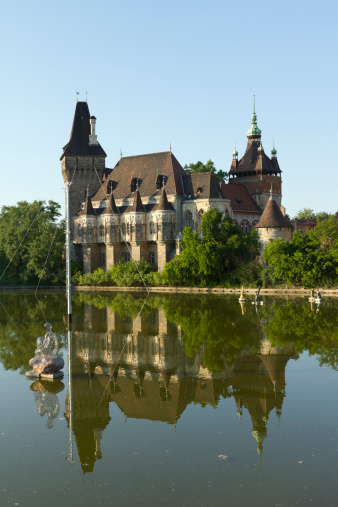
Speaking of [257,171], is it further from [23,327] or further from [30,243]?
[23,327]

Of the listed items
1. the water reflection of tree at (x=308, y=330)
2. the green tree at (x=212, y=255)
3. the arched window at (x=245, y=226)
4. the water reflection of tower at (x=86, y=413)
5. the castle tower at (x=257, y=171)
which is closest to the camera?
the water reflection of tower at (x=86, y=413)

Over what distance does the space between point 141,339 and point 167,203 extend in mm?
44652

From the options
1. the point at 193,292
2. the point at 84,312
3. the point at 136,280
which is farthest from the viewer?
the point at 136,280

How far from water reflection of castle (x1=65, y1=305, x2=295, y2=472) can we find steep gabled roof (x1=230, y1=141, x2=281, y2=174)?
6427 centimetres

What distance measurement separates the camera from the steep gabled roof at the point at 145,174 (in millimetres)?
71875

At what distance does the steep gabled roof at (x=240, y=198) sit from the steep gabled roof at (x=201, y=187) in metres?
9.22

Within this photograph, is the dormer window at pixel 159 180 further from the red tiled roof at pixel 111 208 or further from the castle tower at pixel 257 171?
the castle tower at pixel 257 171

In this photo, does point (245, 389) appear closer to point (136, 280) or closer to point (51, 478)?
point (51, 478)

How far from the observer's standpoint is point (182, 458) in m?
11.9

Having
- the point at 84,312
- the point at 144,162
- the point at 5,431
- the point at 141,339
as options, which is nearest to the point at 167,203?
the point at 144,162

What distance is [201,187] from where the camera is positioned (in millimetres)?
69750

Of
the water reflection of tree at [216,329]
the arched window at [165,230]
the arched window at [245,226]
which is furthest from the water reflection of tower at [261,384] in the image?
the arched window at [245,226]

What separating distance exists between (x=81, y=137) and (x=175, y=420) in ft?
225

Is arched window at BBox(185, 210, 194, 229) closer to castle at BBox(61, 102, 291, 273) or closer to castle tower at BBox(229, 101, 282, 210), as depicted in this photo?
castle at BBox(61, 102, 291, 273)
